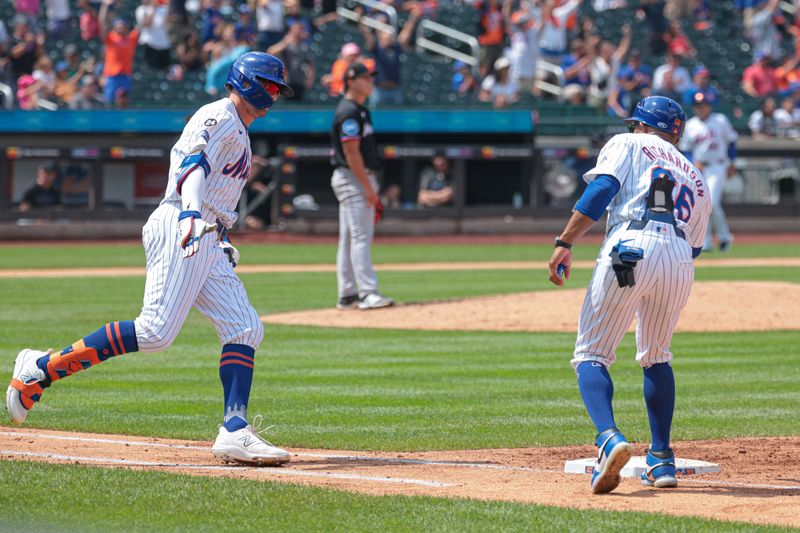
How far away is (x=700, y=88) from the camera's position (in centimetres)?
2253

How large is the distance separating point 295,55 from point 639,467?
18.6 metres

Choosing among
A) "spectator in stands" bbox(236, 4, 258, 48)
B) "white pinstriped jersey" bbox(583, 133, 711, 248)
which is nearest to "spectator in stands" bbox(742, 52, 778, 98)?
"spectator in stands" bbox(236, 4, 258, 48)

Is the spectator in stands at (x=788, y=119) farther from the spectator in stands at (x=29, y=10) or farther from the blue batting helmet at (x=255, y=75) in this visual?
the blue batting helmet at (x=255, y=75)

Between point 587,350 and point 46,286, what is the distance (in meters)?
11.7

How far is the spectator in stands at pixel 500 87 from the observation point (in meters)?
24.5

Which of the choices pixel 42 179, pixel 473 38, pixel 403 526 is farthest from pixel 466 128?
pixel 403 526

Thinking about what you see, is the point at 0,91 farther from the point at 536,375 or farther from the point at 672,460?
the point at 672,460

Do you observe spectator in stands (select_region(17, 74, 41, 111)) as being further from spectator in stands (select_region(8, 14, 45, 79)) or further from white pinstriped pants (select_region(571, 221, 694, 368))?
white pinstriped pants (select_region(571, 221, 694, 368))

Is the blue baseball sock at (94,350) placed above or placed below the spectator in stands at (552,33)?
below

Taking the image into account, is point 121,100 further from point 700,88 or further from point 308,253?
point 700,88

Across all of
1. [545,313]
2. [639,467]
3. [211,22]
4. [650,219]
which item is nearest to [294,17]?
[211,22]

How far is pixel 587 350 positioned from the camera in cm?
565

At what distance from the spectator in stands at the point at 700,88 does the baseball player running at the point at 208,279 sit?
545 inches

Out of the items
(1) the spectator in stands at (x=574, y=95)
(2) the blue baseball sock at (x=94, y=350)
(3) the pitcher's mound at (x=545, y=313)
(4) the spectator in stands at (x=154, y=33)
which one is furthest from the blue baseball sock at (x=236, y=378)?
(1) the spectator in stands at (x=574, y=95)
